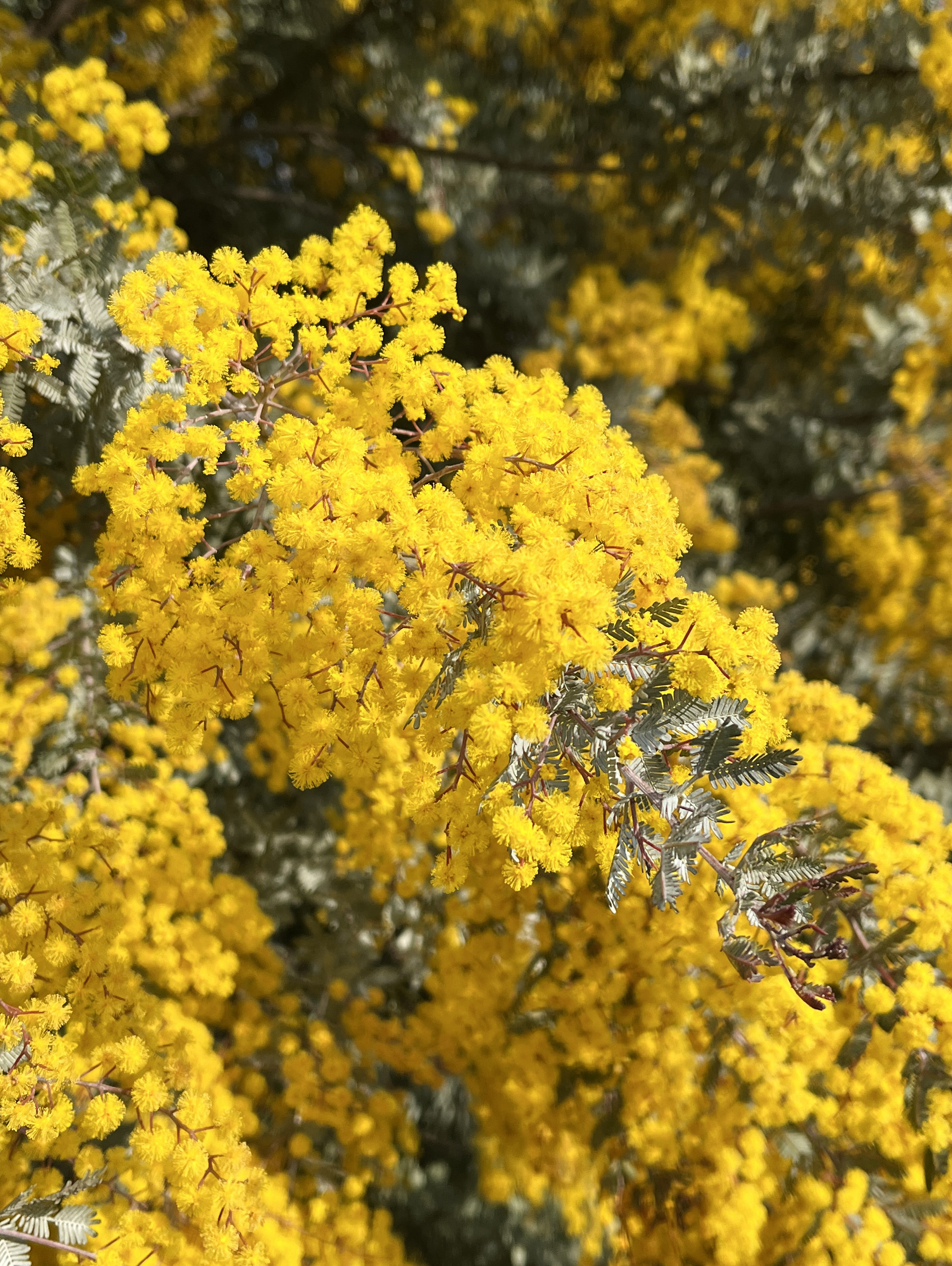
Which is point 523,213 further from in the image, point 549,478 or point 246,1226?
point 246,1226

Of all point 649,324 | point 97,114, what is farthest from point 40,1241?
point 649,324

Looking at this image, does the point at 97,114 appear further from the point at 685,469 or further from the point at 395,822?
the point at 685,469

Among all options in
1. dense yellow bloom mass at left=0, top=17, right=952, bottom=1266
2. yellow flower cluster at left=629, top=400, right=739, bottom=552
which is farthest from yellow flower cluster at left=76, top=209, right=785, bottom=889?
yellow flower cluster at left=629, top=400, right=739, bottom=552

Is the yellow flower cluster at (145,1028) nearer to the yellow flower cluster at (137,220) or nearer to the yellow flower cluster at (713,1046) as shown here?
the yellow flower cluster at (713,1046)

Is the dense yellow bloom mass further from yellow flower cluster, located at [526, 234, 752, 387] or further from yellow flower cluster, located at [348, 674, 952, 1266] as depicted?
yellow flower cluster, located at [526, 234, 752, 387]

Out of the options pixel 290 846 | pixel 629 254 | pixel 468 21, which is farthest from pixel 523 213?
pixel 290 846

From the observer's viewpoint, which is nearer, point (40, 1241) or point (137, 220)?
point (40, 1241)
